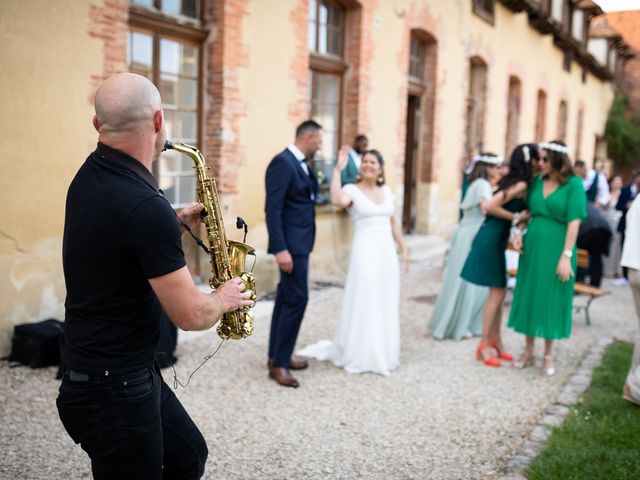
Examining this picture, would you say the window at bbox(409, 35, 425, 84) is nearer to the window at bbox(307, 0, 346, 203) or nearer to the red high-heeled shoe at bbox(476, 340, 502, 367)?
the window at bbox(307, 0, 346, 203)

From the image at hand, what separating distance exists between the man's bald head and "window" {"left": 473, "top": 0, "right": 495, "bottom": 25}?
14.2m

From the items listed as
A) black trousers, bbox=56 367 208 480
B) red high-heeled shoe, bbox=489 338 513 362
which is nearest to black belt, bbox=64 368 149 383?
black trousers, bbox=56 367 208 480

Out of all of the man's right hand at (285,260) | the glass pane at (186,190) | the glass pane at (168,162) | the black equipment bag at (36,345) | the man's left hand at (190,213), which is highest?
the glass pane at (168,162)

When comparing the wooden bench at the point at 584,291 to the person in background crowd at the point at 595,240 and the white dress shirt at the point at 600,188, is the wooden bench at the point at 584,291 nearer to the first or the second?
the person in background crowd at the point at 595,240

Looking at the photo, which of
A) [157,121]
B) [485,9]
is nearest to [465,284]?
[157,121]

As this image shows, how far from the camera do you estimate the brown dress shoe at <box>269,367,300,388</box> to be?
527cm

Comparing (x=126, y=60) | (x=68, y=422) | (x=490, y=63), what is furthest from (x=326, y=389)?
(x=490, y=63)

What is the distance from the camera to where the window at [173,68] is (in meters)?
7.17

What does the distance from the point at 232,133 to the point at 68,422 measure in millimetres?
6172

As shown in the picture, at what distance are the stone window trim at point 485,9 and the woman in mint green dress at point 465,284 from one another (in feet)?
29.3

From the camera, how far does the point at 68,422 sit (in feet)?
7.32

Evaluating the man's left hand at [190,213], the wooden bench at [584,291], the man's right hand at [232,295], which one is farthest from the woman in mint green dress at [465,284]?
the man's right hand at [232,295]

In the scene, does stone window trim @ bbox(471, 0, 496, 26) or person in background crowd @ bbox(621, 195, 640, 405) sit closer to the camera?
person in background crowd @ bbox(621, 195, 640, 405)

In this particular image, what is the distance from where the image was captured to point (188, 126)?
8.00 m
